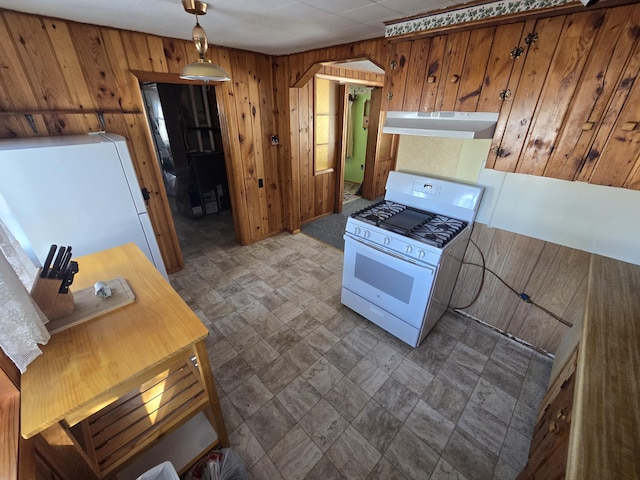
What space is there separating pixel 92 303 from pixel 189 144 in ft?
13.1

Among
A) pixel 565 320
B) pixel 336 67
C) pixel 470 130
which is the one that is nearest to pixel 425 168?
pixel 470 130

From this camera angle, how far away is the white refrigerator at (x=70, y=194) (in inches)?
64.1

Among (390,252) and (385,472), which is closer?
(385,472)

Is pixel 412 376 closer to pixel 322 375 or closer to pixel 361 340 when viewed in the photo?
pixel 361 340

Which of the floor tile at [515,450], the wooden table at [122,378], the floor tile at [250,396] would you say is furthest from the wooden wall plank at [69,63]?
the floor tile at [515,450]

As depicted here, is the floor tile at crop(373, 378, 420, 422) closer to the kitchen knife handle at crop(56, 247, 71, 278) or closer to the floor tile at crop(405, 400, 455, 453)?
the floor tile at crop(405, 400, 455, 453)

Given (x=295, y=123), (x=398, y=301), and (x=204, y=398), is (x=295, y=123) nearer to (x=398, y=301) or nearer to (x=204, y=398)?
(x=398, y=301)

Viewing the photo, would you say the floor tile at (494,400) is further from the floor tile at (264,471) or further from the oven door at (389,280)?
the floor tile at (264,471)

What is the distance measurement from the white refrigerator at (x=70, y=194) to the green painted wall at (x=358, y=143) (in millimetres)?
4670

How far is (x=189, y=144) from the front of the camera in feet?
14.9

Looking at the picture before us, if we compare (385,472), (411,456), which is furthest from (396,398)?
(385,472)

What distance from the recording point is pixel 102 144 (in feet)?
6.06

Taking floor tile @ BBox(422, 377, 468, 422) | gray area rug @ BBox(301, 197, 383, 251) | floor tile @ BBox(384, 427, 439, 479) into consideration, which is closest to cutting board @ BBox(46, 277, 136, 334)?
floor tile @ BBox(384, 427, 439, 479)

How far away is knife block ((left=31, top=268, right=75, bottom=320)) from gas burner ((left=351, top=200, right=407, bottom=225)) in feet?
5.93
